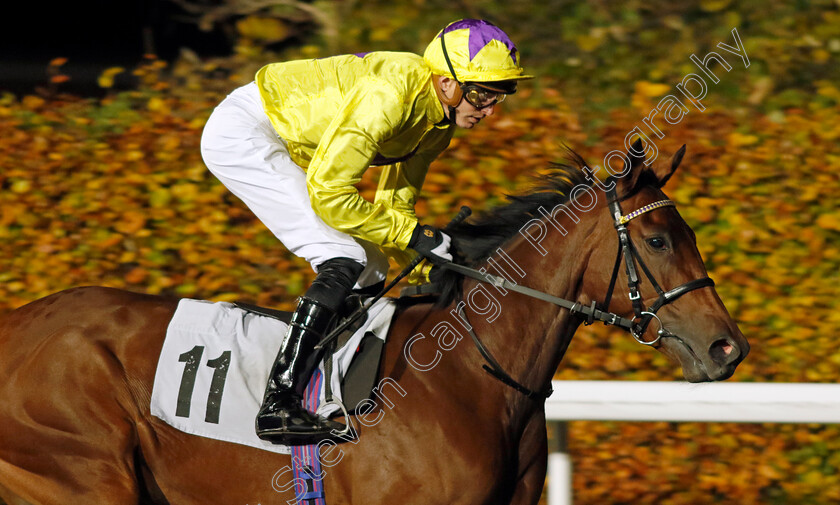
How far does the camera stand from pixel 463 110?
2.94 meters

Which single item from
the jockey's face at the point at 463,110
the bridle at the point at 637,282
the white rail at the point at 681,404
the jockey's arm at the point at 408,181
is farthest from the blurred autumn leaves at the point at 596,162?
the jockey's face at the point at 463,110

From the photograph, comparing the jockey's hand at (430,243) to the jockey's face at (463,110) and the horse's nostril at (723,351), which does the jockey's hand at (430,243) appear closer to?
the jockey's face at (463,110)

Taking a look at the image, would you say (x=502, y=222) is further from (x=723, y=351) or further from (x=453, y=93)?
(x=723, y=351)

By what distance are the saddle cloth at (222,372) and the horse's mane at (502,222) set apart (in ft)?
0.92

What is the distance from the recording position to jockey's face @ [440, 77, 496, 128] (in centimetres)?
290

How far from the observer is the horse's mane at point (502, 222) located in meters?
2.98

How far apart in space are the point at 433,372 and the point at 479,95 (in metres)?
0.89

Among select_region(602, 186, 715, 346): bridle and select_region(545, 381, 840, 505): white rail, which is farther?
select_region(545, 381, 840, 505): white rail

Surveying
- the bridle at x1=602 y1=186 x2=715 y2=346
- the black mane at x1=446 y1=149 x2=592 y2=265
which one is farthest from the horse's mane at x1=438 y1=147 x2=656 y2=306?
the bridle at x1=602 y1=186 x2=715 y2=346

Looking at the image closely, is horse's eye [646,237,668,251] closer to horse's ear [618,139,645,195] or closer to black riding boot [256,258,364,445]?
horse's ear [618,139,645,195]

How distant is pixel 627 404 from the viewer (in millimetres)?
3395

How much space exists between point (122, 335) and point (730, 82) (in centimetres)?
411

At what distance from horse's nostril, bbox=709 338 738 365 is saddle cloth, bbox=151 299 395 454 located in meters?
1.01

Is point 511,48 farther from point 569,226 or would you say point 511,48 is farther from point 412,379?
point 412,379
